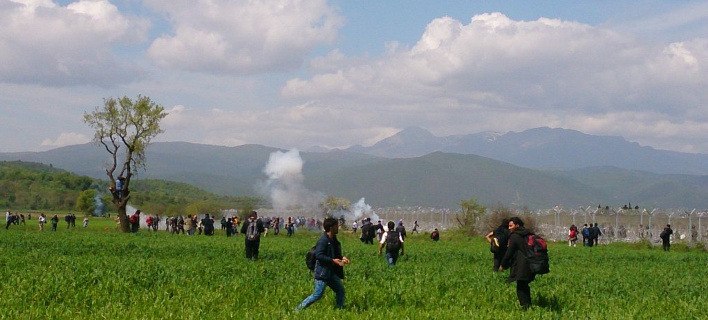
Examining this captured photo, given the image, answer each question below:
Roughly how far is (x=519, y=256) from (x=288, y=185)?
6556 inches

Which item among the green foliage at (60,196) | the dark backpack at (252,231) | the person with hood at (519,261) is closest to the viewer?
the person with hood at (519,261)

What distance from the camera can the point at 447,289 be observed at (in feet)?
62.0

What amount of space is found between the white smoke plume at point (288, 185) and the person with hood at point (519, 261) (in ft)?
395

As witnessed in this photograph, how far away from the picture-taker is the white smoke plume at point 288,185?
149 metres

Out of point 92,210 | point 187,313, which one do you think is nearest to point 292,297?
point 187,313

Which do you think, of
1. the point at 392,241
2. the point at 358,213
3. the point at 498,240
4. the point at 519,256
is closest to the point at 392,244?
the point at 392,241

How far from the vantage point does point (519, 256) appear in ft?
52.2

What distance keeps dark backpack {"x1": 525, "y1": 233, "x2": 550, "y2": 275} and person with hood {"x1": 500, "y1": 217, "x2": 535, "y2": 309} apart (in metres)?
0.07

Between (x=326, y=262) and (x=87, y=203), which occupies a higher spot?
(x=87, y=203)

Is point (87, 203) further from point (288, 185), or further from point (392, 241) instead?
point (392, 241)

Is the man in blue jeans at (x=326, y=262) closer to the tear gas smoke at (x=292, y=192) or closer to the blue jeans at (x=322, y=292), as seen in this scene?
the blue jeans at (x=322, y=292)

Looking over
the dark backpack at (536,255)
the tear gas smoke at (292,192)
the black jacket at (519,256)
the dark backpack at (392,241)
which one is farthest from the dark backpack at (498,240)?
the tear gas smoke at (292,192)

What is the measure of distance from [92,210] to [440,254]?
11566 centimetres

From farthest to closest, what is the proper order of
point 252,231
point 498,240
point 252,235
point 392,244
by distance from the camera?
point 252,235, point 252,231, point 392,244, point 498,240
